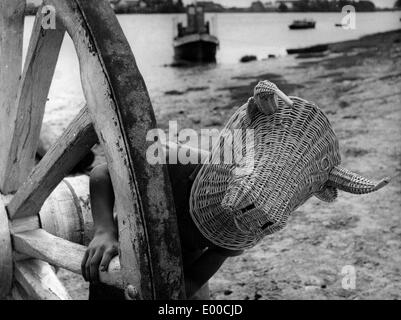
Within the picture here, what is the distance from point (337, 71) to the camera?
45.6ft

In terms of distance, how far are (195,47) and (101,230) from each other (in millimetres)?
31226

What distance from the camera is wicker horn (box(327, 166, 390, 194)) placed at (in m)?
1.57

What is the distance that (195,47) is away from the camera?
32.2 metres

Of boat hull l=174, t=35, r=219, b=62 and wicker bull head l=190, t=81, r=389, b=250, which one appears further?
boat hull l=174, t=35, r=219, b=62

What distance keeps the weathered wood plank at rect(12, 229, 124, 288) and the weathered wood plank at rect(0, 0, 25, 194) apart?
0.98 ft

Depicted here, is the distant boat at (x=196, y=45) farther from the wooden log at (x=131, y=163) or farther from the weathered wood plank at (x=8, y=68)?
the wooden log at (x=131, y=163)

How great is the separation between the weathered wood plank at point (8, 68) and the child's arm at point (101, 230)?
63cm

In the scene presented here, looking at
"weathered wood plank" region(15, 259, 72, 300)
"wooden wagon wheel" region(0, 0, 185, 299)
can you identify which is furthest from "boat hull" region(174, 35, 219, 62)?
"wooden wagon wheel" region(0, 0, 185, 299)

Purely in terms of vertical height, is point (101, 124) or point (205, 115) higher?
point (205, 115)

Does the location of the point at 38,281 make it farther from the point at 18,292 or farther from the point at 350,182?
the point at 350,182

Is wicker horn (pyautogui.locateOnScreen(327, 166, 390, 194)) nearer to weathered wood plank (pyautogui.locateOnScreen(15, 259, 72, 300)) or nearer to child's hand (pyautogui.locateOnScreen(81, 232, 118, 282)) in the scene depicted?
child's hand (pyautogui.locateOnScreen(81, 232, 118, 282))

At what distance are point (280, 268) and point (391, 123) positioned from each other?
3962mm

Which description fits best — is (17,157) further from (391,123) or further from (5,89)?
(391,123)
